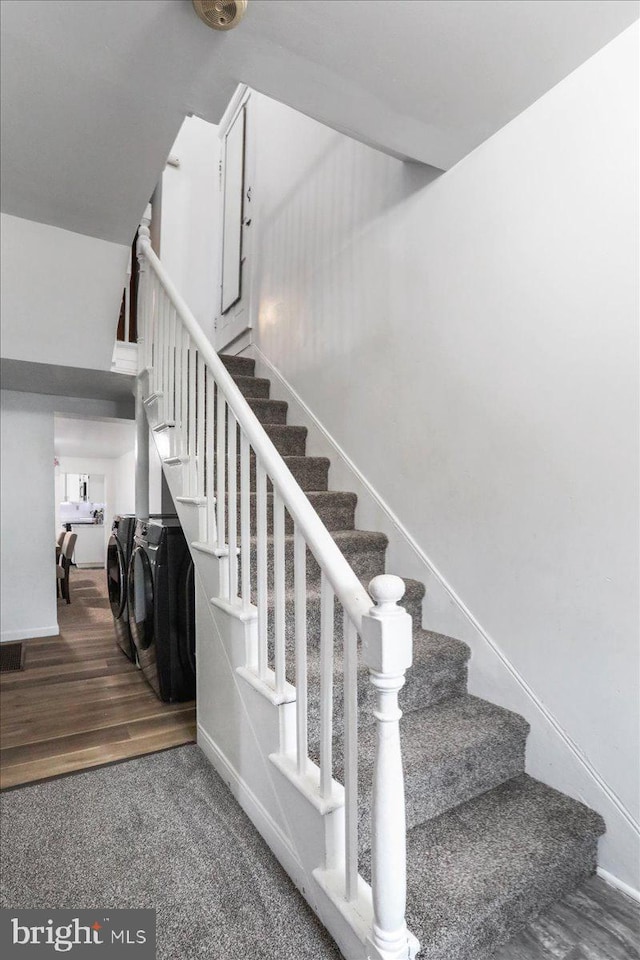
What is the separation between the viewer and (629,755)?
1.48 metres

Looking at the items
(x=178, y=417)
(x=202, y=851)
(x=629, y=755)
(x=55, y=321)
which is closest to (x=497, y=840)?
(x=629, y=755)

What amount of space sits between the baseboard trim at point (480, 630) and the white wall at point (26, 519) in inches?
90.9

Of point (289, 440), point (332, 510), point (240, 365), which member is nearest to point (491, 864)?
point (332, 510)

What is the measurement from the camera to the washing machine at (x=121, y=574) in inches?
134

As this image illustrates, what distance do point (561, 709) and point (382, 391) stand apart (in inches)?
62.8

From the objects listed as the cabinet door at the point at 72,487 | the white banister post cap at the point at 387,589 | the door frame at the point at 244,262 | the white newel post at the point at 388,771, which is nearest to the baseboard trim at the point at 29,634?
the door frame at the point at 244,262

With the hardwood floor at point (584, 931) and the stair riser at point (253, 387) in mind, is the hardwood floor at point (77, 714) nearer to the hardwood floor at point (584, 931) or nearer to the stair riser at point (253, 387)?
the hardwood floor at point (584, 931)

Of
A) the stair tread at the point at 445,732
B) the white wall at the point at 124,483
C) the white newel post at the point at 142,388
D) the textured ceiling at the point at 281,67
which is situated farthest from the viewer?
the white wall at the point at 124,483

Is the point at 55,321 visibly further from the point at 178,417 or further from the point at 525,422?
the point at 525,422

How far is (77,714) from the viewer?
260 cm

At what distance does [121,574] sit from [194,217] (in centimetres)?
387

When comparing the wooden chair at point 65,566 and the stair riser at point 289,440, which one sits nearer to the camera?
the stair riser at point 289,440

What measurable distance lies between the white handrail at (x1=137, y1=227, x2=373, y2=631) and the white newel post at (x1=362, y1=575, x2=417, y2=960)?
0.08 m

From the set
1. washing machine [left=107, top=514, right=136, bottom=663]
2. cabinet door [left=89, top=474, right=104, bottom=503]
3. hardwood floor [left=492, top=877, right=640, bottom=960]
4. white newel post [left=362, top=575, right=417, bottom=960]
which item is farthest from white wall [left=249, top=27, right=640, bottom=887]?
cabinet door [left=89, top=474, right=104, bottom=503]
